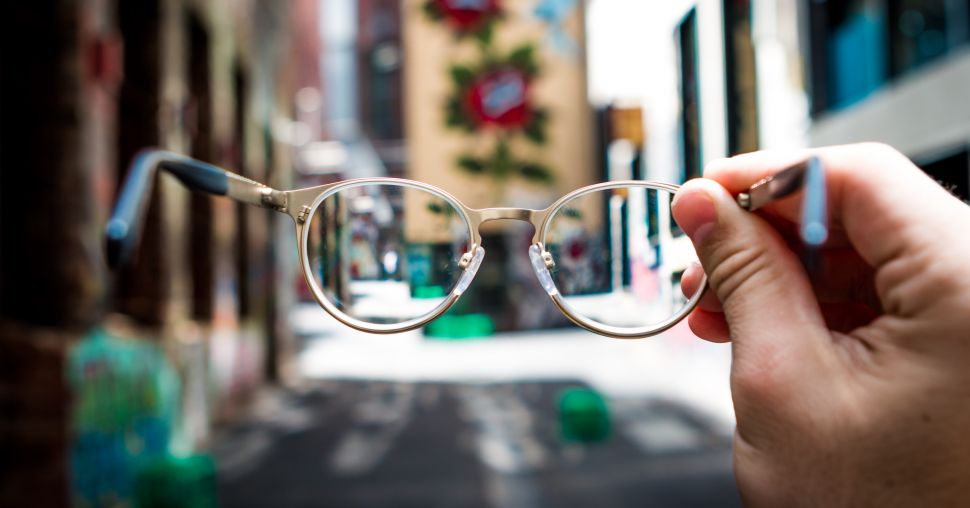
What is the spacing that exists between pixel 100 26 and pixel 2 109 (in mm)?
1072

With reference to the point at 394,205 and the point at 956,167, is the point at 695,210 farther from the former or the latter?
the point at 956,167

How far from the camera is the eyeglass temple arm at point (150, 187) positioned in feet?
2.79

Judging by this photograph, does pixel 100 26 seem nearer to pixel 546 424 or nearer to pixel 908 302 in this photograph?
pixel 908 302

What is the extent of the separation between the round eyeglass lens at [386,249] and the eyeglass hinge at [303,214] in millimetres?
12

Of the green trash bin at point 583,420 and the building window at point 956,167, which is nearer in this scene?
the building window at point 956,167

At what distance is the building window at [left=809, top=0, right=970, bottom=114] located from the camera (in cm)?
612

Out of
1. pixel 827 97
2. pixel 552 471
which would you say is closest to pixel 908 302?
pixel 552 471

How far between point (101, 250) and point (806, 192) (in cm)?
431

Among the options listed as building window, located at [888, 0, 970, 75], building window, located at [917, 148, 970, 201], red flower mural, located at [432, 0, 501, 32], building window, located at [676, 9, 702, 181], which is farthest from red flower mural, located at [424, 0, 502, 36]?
building window, located at [676, 9, 702, 181]

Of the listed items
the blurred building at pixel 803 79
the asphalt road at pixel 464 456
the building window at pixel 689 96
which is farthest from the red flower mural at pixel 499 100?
the building window at pixel 689 96

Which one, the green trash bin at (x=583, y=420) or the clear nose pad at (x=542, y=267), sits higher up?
the clear nose pad at (x=542, y=267)

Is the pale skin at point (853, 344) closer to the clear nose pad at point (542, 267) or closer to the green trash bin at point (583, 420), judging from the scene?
the clear nose pad at point (542, 267)

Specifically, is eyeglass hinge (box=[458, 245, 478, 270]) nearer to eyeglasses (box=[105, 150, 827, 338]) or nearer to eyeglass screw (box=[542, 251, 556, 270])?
eyeglasses (box=[105, 150, 827, 338])

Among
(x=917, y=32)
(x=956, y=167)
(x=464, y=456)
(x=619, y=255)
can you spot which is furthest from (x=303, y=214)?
(x=917, y=32)
